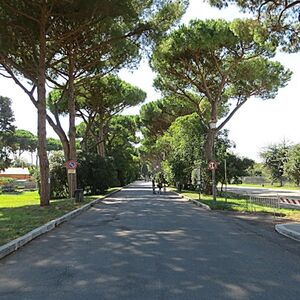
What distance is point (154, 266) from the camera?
7.45 m

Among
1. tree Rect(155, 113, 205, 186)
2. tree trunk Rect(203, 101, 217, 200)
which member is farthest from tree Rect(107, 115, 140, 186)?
tree trunk Rect(203, 101, 217, 200)

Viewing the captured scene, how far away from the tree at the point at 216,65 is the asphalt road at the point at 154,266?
16.1m

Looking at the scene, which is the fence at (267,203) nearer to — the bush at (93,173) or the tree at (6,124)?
the bush at (93,173)

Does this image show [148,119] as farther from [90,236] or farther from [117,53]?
[90,236]

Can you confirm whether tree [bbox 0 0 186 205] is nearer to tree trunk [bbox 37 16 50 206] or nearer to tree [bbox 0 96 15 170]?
tree trunk [bbox 37 16 50 206]

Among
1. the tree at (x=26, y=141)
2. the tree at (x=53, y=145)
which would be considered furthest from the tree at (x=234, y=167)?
the tree at (x=53, y=145)

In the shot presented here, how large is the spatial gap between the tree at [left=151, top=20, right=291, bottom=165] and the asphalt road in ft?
52.9

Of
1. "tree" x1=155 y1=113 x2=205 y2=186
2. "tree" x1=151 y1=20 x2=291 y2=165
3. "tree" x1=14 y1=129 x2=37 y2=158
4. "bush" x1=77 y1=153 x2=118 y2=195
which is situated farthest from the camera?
"tree" x1=14 y1=129 x2=37 y2=158

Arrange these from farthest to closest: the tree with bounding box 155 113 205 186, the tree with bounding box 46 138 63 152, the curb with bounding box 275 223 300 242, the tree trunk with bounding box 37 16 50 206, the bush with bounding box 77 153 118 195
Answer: the tree with bounding box 46 138 63 152
the tree with bounding box 155 113 205 186
the bush with bounding box 77 153 118 195
the tree trunk with bounding box 37 16 50 206
the curb with bounding box 275 223 300 242

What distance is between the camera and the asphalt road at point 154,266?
5867 millimetres

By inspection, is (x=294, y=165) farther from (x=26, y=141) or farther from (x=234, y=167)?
(x=26, y=141)

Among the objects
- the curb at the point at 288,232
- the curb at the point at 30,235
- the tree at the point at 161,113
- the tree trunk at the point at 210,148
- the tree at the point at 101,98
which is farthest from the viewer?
the tree at the point at 161,113

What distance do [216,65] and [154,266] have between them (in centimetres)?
2360

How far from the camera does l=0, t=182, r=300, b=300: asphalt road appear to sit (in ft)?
19.2
